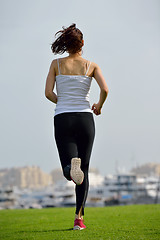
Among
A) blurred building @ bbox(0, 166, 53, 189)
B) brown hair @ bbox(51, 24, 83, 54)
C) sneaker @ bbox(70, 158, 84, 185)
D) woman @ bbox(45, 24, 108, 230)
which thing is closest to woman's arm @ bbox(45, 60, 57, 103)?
woman @ bbox(45, 24, 108, 230)

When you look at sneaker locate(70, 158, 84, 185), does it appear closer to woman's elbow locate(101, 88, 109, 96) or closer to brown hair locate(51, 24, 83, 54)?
woman's elbow locate(101, 88, 109, 96)

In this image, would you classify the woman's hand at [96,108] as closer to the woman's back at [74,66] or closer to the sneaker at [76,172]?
the woman's back at [74,66]

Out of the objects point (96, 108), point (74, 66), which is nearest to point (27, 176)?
point (96, 108)

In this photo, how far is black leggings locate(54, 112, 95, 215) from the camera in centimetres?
349

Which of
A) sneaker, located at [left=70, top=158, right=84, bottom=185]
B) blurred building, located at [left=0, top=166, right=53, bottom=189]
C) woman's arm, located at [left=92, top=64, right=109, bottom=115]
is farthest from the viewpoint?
blurred building, located at [left=0, top=166, right=53, bottom=189]

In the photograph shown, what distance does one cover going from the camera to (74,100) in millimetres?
3516

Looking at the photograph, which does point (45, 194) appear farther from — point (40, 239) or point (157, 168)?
point (157, 168)

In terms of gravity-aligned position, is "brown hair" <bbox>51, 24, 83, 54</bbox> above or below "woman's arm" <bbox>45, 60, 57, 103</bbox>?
above

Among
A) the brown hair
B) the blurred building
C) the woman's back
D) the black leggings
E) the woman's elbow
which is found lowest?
the blurred building

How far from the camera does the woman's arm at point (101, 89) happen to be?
3.60 meters

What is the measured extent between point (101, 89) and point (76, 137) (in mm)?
543

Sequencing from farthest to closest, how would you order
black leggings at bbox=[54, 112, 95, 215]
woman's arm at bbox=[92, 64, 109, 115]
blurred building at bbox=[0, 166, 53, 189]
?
blurred building at bbox=[0, 166, 53, 189] < woman's arm at bbox=[92, 64, 109, 115] < black leggings at bbox=[54, 112, 95, 215]

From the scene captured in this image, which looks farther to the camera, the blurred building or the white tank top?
the blurred building

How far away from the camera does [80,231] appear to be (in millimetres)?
3539
